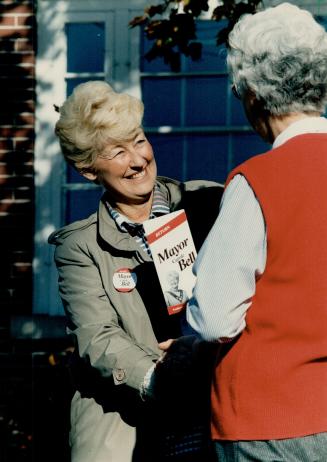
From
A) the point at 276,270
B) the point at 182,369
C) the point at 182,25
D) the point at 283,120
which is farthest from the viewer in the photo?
the point at 182,25

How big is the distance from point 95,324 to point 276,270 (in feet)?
3.73

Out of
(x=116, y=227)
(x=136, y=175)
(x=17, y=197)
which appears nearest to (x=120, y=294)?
(x=116, y=227)

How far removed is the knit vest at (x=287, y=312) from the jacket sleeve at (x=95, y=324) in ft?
2.69

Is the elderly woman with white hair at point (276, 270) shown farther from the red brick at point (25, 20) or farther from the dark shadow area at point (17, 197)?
the red brick at point (25, 20)

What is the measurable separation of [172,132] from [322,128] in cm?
362

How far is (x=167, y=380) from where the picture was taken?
3152mm

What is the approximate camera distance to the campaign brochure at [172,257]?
10.5 ft

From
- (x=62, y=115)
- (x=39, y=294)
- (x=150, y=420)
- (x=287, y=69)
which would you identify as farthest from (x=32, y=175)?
(x=287, y=69)

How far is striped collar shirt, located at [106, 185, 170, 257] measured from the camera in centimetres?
353

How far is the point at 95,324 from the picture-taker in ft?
11.1

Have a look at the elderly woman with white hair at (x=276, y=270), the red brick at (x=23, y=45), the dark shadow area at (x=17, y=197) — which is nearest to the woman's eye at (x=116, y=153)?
the elderly woman with white hair at (x=276, y=270)

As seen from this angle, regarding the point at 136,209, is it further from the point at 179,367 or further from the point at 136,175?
the point at 179,367

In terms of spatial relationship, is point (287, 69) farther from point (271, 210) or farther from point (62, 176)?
point (62, 176)

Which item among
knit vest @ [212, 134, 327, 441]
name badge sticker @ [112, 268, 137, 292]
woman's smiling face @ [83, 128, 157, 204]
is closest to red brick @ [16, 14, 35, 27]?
woman's smiling face @ [83, 128, 157, 204]
